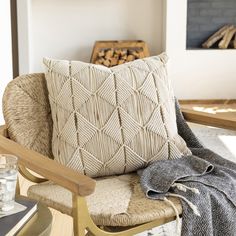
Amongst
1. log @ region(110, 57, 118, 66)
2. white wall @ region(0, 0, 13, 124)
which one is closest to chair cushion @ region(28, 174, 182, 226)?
white wall @ region(0, 0, 13, 124)

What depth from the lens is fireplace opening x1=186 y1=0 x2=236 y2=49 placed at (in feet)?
15.2

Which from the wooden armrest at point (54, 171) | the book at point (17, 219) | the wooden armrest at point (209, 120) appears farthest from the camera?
the wooden armrest at point (209, 120)

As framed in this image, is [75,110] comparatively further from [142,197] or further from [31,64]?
[31,64]

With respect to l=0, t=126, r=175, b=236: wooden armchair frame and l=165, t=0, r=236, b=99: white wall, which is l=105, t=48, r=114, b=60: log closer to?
l=165, t=0, r=236, b=99: white wall

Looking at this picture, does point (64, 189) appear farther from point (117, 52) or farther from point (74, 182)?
point (117, 52)

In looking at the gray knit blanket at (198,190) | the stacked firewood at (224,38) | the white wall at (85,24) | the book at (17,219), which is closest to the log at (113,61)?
the white wall at (85,24)

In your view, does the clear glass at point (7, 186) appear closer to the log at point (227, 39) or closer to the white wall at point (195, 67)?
the white wall at point (195, 67)

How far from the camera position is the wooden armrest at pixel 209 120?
5.96ft

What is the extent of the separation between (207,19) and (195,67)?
535 mm

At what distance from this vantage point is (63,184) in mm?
1252

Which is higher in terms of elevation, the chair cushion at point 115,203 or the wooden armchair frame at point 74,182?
the wooden armchair frame at point 74,182

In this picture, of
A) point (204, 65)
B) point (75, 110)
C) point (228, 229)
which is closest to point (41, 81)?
point (75, 110)

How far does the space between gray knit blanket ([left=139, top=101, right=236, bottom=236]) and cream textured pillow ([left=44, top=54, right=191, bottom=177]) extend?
91 mm

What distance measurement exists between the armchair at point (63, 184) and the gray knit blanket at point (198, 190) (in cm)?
4
